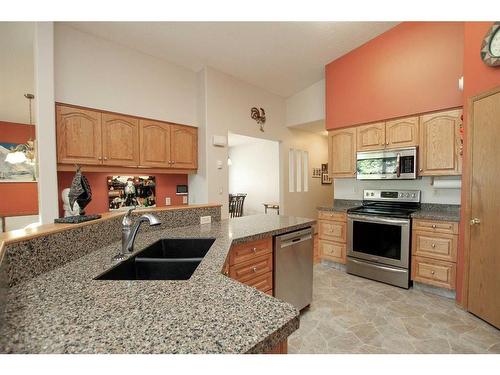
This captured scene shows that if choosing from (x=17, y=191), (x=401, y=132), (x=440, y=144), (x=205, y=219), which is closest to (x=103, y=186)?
(x=205, y=219)

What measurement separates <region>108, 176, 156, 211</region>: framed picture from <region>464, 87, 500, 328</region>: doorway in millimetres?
3837

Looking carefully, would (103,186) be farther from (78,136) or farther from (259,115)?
(259,115)

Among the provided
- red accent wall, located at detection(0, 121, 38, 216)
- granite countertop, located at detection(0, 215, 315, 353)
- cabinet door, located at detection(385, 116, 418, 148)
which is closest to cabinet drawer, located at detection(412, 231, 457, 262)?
cabinet door, located at detection(385, 116, 418, 148)

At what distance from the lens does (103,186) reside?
319cm

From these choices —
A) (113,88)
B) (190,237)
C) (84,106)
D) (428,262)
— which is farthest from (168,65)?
(428,262)

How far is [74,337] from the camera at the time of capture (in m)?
0.58

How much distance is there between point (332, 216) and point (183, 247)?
2.39 metres

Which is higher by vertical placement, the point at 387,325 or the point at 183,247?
the point at 183,247

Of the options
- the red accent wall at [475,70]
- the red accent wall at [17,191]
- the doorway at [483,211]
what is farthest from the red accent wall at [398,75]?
the red accent wall at [17,191]

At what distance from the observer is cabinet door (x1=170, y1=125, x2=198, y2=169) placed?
3443 millimetres

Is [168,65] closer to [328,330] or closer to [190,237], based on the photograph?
[190,237]

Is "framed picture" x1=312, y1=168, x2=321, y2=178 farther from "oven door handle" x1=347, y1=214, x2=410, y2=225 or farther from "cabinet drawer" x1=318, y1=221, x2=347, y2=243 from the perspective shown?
"oven door handle" x1=347, y1=214, x2=410, y2=225

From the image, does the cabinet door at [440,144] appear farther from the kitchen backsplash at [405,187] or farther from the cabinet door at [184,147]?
the cabinet door at [184,147]

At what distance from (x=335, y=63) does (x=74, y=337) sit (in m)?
4.27
